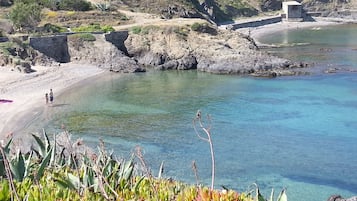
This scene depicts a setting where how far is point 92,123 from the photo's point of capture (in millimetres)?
37188

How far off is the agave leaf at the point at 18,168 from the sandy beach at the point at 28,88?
2064 centimetres

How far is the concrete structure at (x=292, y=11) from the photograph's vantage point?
132m

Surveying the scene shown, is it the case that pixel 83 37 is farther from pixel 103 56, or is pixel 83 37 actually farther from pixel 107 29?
pixel 107 29

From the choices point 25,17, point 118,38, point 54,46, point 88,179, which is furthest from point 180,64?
point 88,179

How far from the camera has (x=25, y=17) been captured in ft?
217

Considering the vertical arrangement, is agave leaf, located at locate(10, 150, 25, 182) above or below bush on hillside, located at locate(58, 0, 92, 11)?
below

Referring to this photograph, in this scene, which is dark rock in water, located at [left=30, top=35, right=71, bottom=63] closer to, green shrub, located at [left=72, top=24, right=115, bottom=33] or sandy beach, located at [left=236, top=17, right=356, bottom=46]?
green shrub, located at [left=72, top=24, right=115, bottom=33]

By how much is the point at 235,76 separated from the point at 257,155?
27.8 m

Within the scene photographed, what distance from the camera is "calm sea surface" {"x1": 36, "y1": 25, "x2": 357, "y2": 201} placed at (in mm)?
27234

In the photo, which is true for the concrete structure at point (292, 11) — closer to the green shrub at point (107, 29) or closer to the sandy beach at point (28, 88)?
the green shrub at point (107, 29)

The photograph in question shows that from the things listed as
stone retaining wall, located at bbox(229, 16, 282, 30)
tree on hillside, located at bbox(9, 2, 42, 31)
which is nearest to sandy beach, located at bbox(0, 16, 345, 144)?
tree on hillside, located at bbox(9, 2, 42, 31)

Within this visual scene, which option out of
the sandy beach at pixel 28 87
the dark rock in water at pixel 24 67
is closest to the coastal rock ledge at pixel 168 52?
the sandy beach at pixel 28 87

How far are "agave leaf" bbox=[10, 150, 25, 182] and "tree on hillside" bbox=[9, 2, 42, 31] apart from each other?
5683 centimetres

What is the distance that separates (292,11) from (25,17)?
80.4 m
